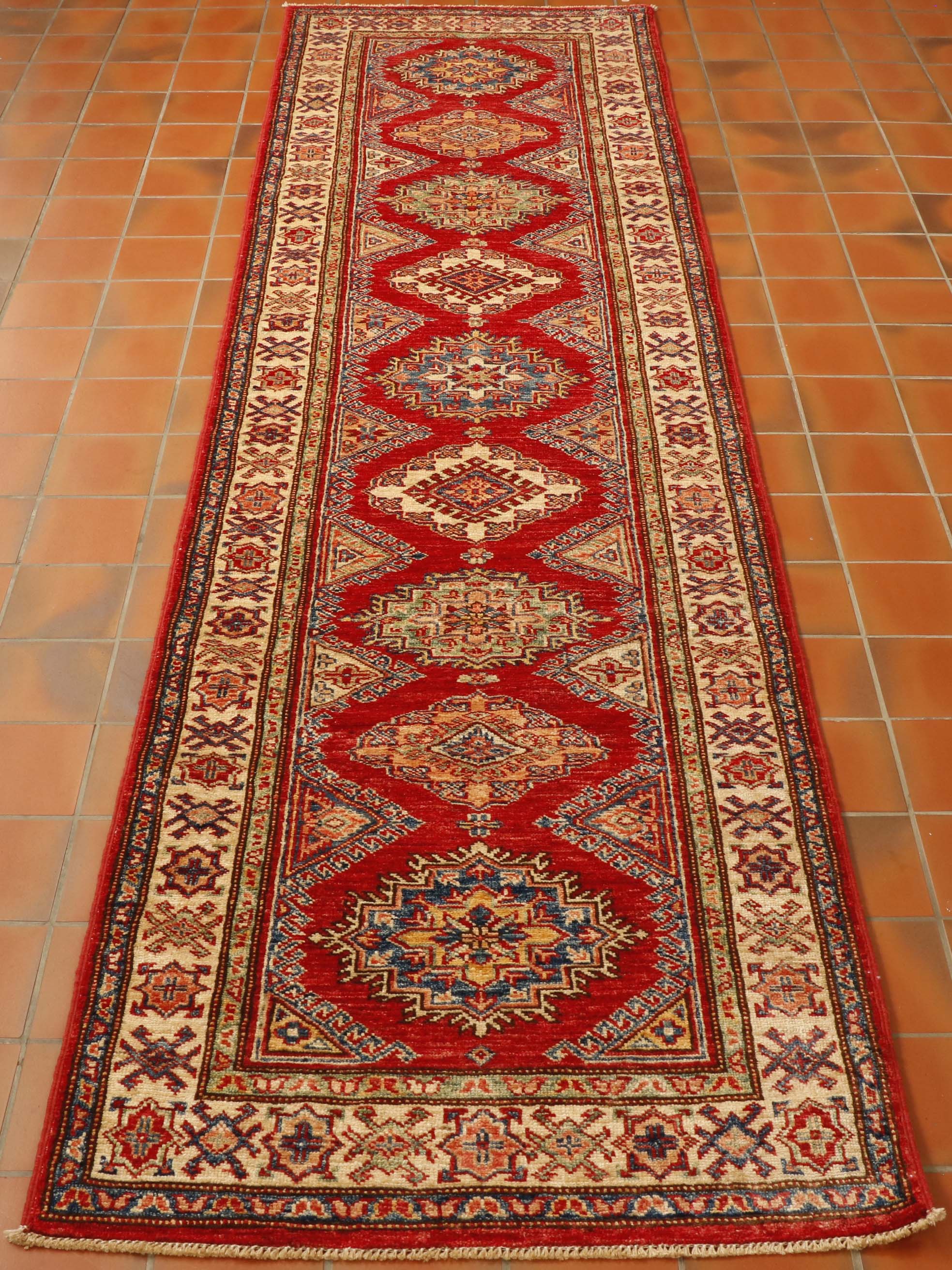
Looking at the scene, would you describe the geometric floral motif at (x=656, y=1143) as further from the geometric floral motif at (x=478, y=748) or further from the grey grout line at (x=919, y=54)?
the grey grout line at (x=919, y=54)

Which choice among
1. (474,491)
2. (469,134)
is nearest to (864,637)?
(474,491)

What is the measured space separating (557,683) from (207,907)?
0.87 metres

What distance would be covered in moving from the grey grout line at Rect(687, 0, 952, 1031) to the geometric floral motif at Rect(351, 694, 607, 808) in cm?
62

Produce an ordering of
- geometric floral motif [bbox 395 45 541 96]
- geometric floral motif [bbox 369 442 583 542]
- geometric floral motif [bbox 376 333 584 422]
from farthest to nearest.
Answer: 1. geometric floral motif [bbox 395 45 541 96]
2. geometric floral motif [bbox 376 333 584 422]
3. geometric floral motif [bbox 369 442 583 542]

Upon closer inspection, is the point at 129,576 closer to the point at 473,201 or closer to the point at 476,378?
the point at 476,378

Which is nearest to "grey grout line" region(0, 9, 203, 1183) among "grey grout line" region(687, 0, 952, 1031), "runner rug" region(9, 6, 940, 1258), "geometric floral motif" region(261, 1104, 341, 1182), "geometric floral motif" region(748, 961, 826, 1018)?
"runner rug" region(9, 6, 940, 1258)

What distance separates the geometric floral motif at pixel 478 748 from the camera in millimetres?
2498

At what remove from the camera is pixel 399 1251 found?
1.94 meters

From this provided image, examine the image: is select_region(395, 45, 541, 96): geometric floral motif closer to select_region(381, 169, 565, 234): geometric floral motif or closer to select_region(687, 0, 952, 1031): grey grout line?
select_region(381, 169, 565, 234): geometric floral motif

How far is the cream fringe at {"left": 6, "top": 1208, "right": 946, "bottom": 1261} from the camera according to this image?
1928mm

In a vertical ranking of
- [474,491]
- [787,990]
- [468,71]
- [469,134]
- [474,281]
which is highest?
[468,71]

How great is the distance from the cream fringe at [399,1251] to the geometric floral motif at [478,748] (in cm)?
82

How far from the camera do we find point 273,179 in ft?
13.4

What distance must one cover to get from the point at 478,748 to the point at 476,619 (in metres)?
0.37
